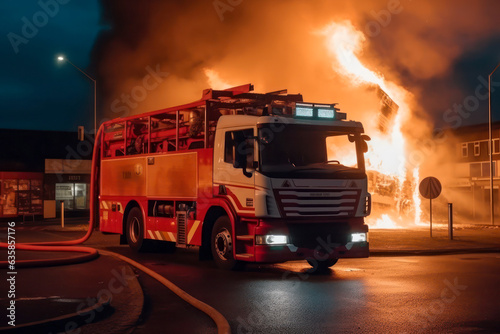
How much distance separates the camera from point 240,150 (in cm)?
1305

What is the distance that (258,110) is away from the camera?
13.4 metres

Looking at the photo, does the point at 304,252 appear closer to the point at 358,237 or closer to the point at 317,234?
the point at 317,234

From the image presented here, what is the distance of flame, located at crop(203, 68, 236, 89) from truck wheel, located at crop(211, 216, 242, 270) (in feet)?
50.2

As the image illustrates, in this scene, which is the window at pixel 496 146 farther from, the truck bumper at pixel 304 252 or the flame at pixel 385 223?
the truck bumper at pixel 304 252

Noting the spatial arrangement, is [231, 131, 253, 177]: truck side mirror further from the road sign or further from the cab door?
the road sign

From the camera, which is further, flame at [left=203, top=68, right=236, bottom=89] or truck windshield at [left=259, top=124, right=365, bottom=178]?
flame at [left=203, top=68, right=236, bottom=89]

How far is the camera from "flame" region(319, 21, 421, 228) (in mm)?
28719

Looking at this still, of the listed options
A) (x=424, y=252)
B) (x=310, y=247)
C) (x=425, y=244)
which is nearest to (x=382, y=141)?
(x=425, y=244)

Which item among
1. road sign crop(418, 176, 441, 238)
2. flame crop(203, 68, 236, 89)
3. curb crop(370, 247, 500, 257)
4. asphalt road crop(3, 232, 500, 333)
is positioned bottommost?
asphalt road crop(3, 232, 500, 333)

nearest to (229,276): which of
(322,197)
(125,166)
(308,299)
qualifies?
(322,197)

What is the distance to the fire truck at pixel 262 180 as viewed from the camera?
493 inches

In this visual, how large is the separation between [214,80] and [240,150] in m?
16.1

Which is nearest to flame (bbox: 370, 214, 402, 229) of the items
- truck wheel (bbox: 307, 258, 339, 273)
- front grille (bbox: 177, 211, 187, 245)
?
front grille (bbox: 177, 211, 187, 245)

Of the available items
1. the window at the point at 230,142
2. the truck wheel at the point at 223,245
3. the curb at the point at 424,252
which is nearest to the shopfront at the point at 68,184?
the curb at the point at 424,252
